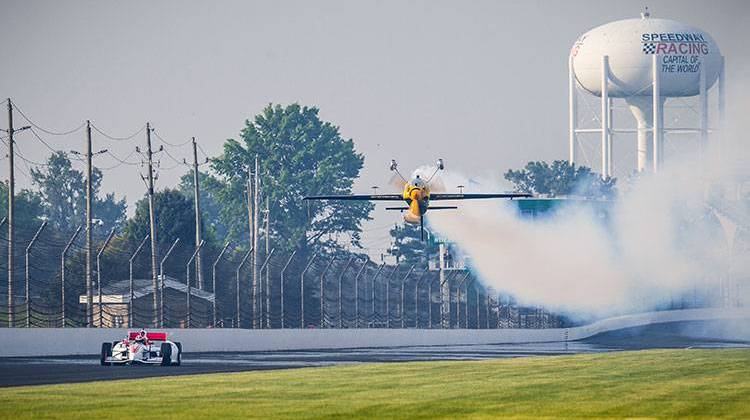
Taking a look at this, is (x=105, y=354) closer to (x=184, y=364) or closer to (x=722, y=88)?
(x=184, y=364)

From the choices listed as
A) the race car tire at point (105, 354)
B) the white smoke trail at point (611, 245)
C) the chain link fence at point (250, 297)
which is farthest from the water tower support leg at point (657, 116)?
the race car tire at point (105, 354)

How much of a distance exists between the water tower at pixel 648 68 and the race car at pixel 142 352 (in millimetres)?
114781

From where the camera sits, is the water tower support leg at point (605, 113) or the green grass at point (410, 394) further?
the water tower support leg at point (605, 113)

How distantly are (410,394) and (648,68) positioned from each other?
132104 mm

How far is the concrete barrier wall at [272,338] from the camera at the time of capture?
2426 inches

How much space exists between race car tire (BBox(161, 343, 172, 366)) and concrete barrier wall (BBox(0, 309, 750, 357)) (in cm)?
975

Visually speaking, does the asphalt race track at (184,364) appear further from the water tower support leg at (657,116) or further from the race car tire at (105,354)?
the water tower support leg at (657,116)

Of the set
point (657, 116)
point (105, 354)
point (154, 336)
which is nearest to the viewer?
point (105, 354)

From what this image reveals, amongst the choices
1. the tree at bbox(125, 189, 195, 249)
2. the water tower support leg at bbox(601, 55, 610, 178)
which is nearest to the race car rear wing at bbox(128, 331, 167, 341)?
the tree at bbox(125, 189, 195, 249)

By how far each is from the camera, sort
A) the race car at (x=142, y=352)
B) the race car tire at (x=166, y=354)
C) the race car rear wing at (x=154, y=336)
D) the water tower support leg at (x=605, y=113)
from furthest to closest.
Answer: the water tower support leg at (x=605, y=113) < the race car rear wing at (x=154, y=336) < the race car tire at (x=166, y=354) < the race car at (x=142, y=352)

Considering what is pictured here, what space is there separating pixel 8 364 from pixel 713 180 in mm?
101013

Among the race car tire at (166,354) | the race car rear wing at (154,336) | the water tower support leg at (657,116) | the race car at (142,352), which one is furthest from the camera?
the water tower support leg at (657,116)

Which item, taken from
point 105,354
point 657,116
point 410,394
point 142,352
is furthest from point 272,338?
point 657,116

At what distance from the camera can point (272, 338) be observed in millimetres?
77000
